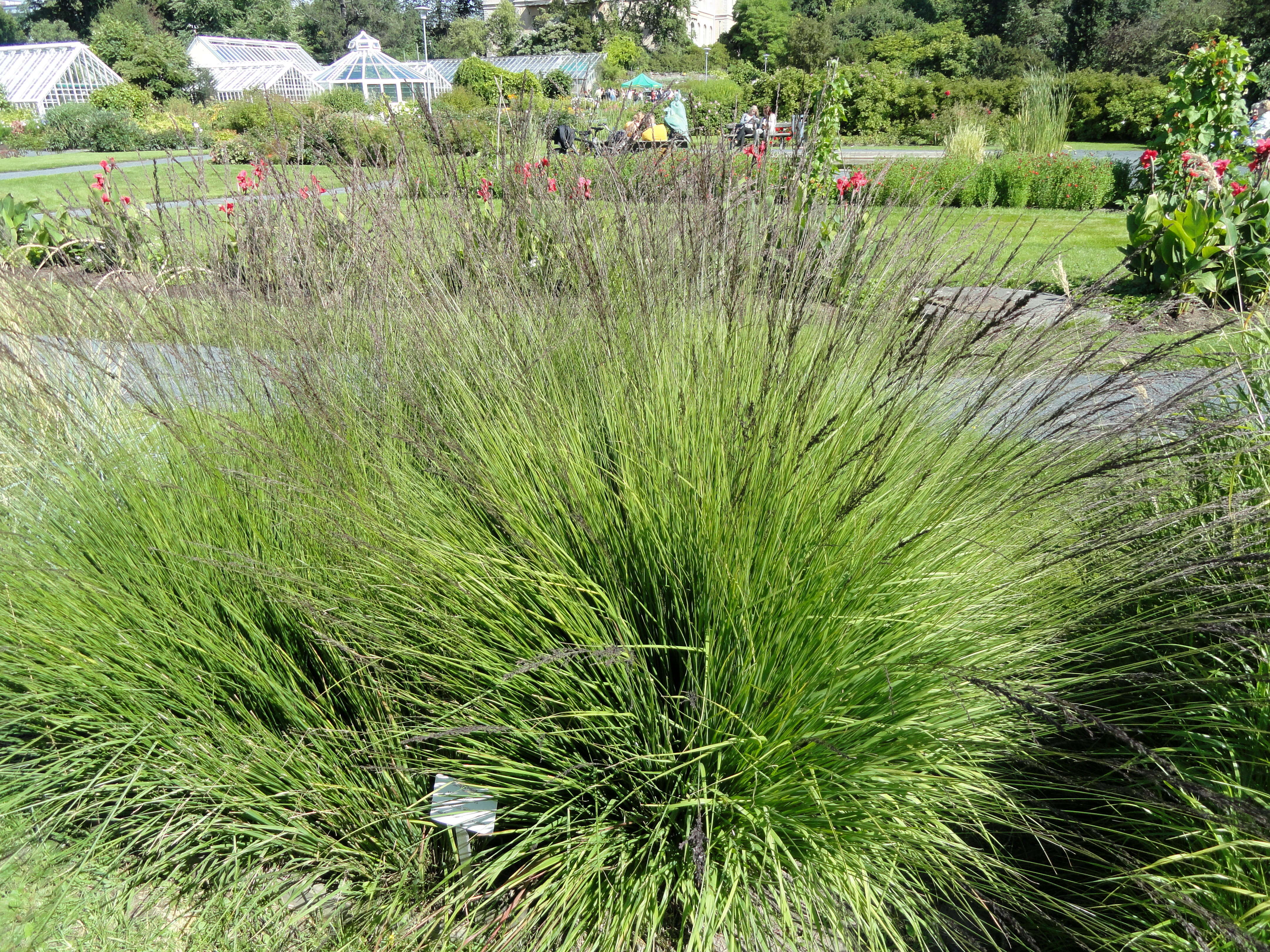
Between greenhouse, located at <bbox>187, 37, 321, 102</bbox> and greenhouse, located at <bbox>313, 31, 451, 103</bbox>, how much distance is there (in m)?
2.07

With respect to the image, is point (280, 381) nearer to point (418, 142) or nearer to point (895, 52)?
point (418, 142)

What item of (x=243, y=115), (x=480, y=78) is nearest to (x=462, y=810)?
(x=243, y=115)

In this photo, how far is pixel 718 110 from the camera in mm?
3584

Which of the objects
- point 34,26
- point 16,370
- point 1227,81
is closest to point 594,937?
point 16,370

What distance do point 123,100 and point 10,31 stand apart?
161 feet

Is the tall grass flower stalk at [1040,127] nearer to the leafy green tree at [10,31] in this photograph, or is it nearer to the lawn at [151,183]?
the lawn at [151,183]

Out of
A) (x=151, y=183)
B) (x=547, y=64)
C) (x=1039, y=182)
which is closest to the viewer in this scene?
(x=151, y=183)

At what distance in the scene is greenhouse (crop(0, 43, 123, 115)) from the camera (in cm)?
3419

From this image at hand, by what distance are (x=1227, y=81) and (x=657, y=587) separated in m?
7.79

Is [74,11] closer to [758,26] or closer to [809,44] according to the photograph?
[758,26]

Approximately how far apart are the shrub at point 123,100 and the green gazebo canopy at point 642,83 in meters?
17.2

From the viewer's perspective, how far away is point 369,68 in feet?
130

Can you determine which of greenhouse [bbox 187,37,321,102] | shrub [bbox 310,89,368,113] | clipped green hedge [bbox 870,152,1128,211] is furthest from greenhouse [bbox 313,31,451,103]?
clipped green hedge [bbox 870,152,1128,211]

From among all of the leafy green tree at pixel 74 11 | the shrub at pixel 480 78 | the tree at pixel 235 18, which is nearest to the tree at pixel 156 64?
the shrub at pixel 480 78
